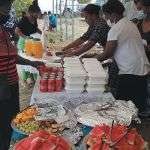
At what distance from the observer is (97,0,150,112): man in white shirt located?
13.9ft

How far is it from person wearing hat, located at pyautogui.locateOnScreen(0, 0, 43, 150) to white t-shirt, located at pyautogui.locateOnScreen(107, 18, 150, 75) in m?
1.37

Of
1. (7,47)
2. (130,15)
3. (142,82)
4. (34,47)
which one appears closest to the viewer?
(7,47)

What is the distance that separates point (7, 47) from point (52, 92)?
0.61 m

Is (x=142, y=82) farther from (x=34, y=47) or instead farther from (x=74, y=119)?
(x=74, y=119)

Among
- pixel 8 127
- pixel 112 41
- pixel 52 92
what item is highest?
pixel 112 41

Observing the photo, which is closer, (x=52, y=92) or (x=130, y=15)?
(x=52, y=92)

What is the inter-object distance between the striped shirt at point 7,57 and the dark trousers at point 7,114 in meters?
0.15

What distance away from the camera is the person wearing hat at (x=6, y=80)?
2.89 meters

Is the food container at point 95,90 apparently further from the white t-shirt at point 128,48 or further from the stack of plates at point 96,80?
the white t-shirt at point 128,48

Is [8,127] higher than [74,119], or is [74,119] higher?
[74,119]

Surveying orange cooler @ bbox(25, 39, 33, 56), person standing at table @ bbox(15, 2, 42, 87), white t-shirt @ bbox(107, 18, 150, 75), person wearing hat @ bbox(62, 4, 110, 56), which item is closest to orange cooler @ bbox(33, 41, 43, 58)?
orange cooler @ bbox(25, 39, 33, 56)

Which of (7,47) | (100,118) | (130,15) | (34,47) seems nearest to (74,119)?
(100,118)

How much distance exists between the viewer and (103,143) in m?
2.11

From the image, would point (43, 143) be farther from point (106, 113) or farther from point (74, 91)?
point (74, 91)
